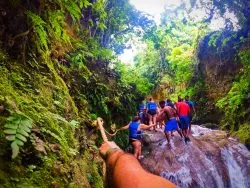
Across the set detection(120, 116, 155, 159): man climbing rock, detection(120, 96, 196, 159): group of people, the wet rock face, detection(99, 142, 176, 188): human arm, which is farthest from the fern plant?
the wet rock face

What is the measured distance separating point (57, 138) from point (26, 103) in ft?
2.05

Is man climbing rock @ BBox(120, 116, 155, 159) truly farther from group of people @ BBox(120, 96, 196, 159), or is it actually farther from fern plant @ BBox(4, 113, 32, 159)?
fern plant @ BBox(4, 113, 32, 159)

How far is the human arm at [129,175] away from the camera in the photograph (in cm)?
140

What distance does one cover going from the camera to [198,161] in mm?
13203

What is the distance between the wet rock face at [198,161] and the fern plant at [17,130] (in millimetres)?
9825

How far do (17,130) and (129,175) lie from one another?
173 centimetres

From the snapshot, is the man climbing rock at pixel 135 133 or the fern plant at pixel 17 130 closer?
the fern plant at pixel 17 130

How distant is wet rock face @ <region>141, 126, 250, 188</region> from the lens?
12258mm

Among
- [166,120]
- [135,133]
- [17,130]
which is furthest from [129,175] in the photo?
[166,120]

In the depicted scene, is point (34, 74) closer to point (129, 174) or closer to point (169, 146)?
point (129, 174)

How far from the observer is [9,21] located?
4.68 meters

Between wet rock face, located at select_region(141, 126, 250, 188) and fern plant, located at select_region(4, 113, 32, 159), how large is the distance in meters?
9.83

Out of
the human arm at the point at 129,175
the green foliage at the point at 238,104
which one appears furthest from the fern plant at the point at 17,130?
the green foliage at the point at 238,104

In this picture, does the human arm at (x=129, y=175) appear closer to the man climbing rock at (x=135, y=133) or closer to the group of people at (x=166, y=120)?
the group of people at (x=166, y=120)
